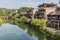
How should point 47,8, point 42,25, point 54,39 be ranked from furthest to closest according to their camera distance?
point 47,8 → point 42,25 → point 54,39

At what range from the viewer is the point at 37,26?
2891cm

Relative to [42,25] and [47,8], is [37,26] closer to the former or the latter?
[42,25]

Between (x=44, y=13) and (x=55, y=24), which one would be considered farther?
(x=44, y=13)

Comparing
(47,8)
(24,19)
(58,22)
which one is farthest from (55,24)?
(24,19)

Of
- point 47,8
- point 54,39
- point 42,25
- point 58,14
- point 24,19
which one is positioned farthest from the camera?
point 24,19

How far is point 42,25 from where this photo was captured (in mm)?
27938

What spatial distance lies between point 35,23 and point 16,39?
10667mm

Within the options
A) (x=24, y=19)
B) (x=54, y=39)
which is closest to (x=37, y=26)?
(x=54, y=39)

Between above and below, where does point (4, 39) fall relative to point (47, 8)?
below

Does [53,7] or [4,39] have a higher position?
[53,7]

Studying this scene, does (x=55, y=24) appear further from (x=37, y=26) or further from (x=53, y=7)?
(x=53, y=7)

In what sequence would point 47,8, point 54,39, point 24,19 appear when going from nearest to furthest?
1. point 54,39
2. point 47,8
3. point 24,19

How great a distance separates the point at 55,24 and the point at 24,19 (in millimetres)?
16379

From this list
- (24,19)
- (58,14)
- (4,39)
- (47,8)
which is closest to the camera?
(4,39)
